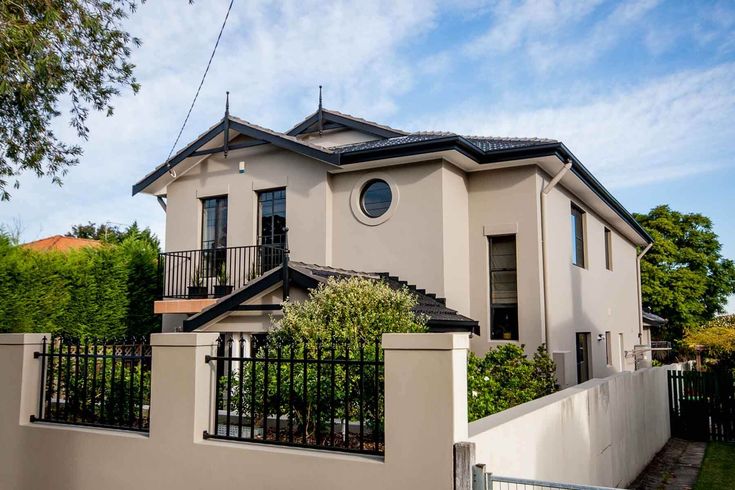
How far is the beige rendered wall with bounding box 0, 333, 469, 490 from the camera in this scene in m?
4.94

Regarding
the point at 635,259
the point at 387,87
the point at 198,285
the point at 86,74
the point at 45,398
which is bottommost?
the point at 45,398

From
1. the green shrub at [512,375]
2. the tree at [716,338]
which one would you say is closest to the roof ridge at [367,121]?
the green shrub at [512,375]

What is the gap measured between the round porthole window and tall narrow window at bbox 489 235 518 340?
2.46 meters

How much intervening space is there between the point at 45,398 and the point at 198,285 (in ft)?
24.8

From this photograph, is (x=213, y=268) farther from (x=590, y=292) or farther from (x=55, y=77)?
(x=590, y=292)

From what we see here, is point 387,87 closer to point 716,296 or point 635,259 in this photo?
point 635,259

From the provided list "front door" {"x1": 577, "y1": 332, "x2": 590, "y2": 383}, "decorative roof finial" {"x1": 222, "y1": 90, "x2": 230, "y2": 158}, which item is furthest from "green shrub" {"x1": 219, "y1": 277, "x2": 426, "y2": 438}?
"front door" {"x1": 577, "y1": 332, "x2": 590, "y2": 383}

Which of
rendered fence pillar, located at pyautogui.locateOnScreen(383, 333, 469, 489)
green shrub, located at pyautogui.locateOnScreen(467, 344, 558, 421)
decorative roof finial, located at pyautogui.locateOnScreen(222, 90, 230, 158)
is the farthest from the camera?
decorative roof finial, located at pyautogui.locateOnScreen(222, 90, 230, 158)

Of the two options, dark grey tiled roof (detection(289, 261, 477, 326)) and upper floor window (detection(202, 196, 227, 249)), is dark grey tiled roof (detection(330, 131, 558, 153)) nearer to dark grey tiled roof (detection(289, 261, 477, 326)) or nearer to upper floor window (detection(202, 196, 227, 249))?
dark grey tiled roof (detection(289, 261, 477, 326))

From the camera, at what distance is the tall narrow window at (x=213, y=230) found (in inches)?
608

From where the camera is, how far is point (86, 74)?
1155cm

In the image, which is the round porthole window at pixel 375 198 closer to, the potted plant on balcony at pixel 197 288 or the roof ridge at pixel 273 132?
the roof ridge at pixel 273 132

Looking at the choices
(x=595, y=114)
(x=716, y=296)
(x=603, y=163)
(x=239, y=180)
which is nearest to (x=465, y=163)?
(x=595, y=114)

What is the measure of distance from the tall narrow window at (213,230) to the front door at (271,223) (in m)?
1.08
